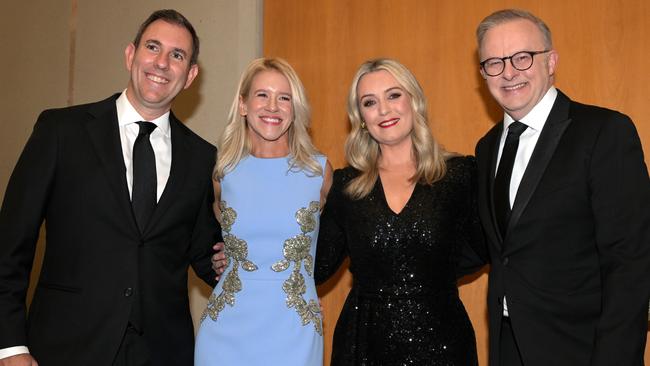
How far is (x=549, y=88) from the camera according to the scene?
225cm

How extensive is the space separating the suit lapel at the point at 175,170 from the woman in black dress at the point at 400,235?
26.7 inches

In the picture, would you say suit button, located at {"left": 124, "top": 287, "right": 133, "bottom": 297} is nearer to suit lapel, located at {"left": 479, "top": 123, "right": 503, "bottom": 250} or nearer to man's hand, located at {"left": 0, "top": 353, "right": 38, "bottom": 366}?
man's hand, located at {"left": 0, "top": 353, "right": 38, "bottom": 366}

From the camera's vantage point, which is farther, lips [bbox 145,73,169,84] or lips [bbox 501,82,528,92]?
lips [bbox 145,73,169,84]

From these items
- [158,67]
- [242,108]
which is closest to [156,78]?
[158,67]

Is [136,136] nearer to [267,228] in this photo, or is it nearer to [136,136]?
[136,136]

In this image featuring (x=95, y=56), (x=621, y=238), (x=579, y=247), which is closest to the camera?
(x=621, y=238)

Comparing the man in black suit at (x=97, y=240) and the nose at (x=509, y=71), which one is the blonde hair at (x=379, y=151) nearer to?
the nose at (x=509, y=71)

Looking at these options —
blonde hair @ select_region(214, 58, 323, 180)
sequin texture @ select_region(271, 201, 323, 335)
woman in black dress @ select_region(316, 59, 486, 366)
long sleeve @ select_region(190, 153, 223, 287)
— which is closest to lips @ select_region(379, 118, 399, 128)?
woman in black dress @ select_region(316, 59, 486, 366)

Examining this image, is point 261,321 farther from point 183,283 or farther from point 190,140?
point 190,140

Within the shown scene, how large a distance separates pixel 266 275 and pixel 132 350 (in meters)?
0.60

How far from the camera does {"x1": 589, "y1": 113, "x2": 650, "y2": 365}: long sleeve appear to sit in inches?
72.8

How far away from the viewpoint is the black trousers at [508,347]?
2.15m

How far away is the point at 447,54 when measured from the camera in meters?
3.20

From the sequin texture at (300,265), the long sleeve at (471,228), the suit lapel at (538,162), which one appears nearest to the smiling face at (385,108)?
the long sleeve at (471,228)
